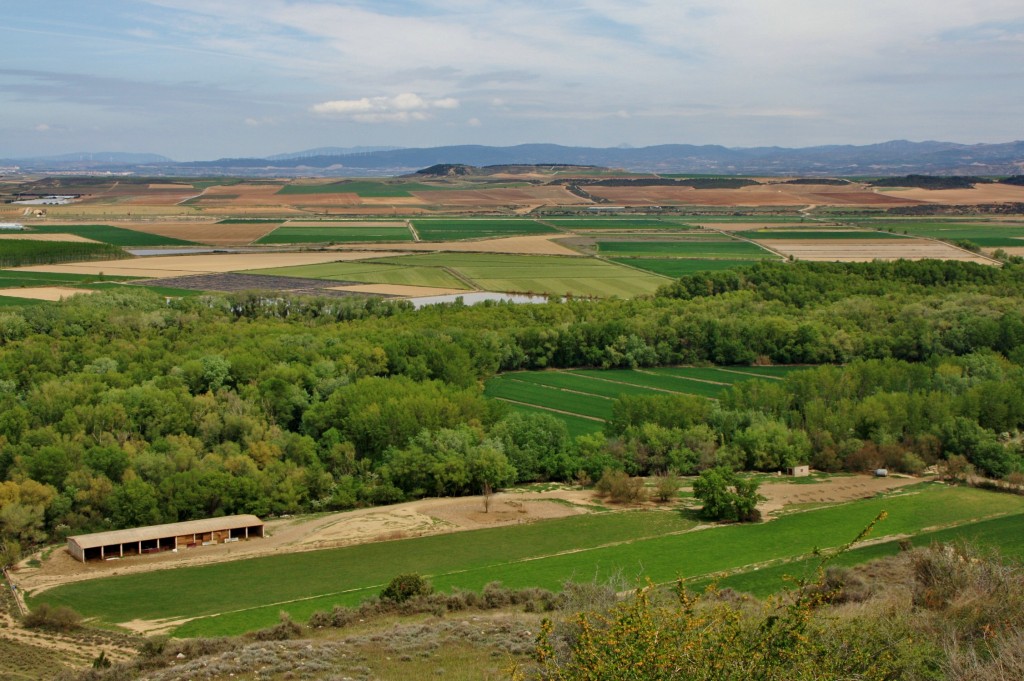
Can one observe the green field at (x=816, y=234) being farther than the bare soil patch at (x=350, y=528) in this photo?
Yes

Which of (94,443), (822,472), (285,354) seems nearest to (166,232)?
(285,354)

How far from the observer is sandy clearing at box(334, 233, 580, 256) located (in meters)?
118

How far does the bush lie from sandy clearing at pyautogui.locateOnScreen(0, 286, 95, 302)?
60.1m

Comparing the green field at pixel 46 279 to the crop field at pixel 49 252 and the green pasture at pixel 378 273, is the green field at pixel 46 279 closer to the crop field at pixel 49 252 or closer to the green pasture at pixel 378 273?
the crop field at pixel 49 252

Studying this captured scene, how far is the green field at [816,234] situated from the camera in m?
126

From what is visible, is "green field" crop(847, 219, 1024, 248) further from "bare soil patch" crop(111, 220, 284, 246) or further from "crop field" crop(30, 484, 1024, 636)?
"crop field" crop(30, 484, 1024, 636)

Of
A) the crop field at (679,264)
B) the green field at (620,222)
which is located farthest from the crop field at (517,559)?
the green field at (620,222)

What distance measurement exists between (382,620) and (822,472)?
2499 cm

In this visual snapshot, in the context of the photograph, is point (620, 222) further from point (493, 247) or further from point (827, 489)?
point (827, 489)

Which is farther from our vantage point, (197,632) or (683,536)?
(683,536)

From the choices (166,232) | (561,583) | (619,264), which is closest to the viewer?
(561,583)

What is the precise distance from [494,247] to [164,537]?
90.0 metres

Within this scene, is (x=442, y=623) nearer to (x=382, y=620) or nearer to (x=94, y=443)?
(x=382, y=620)

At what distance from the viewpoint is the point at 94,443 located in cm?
4225
